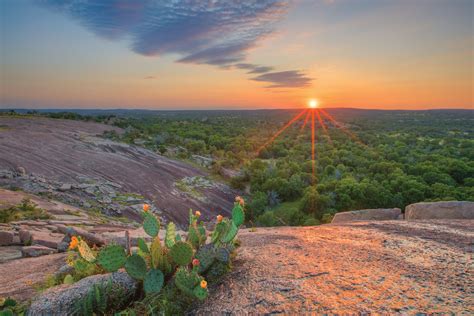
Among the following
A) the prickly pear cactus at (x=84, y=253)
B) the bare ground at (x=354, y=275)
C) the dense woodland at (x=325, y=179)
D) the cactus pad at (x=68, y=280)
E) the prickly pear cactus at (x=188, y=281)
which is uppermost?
the prickly pear cactus at (x=84, y=253)

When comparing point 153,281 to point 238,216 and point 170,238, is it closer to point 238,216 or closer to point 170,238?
point 170,238

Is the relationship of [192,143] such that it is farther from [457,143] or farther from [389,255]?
[457,143]

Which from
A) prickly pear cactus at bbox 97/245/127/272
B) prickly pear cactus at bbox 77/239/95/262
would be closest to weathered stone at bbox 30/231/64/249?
prickly pear cactus at bbox 77/239/95/262

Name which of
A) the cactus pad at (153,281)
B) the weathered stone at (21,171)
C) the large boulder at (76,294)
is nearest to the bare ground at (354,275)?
the cactus pad at (153,281)

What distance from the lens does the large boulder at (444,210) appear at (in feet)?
27.8

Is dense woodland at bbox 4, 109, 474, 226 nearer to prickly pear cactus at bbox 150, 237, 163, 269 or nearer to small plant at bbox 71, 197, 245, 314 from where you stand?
small plant at bbox 71, 197, 245, 314

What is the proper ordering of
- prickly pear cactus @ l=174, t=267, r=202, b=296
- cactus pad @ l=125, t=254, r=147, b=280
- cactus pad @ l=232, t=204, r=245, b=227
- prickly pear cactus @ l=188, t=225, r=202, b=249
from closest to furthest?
prickly pear cactus @ l=174, t=267, r=202, b=296 < cactus pad @ l=125, t=254, r=147, b=280 < prickly pear cactus @ l=188, t=225, r=202, b=249 < cactus pad @ l=232, t=204, r=245, b=227

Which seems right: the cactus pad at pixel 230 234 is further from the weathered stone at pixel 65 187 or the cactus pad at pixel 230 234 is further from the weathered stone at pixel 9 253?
the weathered stone at pixel 65 187

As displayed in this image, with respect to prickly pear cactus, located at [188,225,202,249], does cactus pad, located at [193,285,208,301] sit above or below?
below

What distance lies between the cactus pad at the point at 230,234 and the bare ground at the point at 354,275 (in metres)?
0.47

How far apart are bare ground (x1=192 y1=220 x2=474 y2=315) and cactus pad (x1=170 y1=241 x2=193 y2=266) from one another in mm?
602

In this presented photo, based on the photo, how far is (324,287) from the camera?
13.5ft

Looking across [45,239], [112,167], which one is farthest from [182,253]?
[112,167]

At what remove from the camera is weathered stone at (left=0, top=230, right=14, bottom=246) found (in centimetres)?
844
